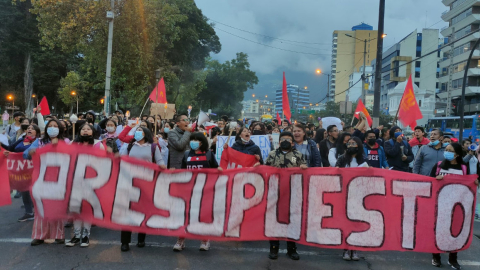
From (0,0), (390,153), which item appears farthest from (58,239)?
(0,0)

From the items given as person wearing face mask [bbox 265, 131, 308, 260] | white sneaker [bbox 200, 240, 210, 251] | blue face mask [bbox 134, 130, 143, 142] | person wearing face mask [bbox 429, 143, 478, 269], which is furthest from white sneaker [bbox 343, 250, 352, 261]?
blue face mask [bbox 134, 130, 143, 142]

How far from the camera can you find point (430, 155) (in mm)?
6766

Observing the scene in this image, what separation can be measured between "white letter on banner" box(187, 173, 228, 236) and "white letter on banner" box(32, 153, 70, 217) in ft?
5.16

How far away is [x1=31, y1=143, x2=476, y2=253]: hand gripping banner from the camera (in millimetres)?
4844

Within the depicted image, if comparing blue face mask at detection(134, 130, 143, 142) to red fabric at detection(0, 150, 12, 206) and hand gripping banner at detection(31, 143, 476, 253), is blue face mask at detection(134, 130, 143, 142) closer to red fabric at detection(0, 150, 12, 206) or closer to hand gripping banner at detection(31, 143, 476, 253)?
hand gripping banner at detection(31, 143, 476, 253)

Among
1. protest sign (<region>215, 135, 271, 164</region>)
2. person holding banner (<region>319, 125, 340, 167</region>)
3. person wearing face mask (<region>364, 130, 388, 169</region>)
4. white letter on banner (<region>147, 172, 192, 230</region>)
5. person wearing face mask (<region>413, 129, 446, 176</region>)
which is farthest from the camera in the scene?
protest sign (<region>215, 135, 271, 164</region>)

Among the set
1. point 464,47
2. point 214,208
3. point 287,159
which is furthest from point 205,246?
point 464,47

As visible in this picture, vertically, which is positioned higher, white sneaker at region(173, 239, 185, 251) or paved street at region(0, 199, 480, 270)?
white sneaker at region(173, 239, 185, 251)

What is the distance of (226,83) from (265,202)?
54744 mm

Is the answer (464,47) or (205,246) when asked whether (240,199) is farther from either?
(464,47)

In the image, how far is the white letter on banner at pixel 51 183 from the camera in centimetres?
491

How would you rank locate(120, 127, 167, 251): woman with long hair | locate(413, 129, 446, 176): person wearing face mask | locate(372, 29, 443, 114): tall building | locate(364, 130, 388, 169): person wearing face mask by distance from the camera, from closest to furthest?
locate(120, 127, 167, 251): woman with long hair < locate(364, 130, 388, 169): person wearing face mask < locate(413, 129, 446, 176): person wearing face mask < locate(372, 29, 443, 114): tall building

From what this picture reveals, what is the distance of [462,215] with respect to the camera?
4859 millimetres

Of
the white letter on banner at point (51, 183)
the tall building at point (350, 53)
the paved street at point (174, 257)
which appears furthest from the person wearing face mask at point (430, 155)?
the tall building at point (350, 53)
